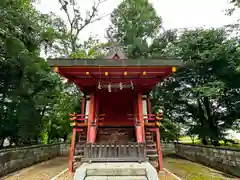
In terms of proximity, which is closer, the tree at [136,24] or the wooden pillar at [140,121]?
the wooden pillar at [140,121]

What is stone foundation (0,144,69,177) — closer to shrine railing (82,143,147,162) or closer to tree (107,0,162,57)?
shrine railing (82,143,147,162)

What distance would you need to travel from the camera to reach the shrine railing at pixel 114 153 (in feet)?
14.8

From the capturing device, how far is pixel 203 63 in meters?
8.81

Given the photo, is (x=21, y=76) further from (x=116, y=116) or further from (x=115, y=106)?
(x=116, y=116)

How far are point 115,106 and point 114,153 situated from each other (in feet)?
10.6

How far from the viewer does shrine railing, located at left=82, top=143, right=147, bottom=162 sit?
4523mm

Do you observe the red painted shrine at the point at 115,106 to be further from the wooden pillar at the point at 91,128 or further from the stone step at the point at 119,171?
the stone step at the point at 119,171

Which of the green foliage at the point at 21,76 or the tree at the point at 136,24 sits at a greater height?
the tree at the point at 136,24

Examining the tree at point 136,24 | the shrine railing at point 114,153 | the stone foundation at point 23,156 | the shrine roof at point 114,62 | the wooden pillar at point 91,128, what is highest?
the tree at point 136,24

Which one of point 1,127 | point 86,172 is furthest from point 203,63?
point 1,127

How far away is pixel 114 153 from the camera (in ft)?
15.1

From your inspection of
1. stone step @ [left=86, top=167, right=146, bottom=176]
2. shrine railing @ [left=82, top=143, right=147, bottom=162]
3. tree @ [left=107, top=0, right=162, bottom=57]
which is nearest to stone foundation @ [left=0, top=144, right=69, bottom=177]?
shrine railing @ [left=82, top=143, right=147, bottom=162]

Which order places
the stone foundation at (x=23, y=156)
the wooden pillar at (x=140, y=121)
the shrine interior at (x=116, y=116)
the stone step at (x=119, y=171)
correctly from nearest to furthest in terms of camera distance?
the stone step at (x=119, y=171) → the wooden pillar at (x=140, y=121) → the stone foundation at (x=23, y=156) → the shrine interior at (x=116, y=116)

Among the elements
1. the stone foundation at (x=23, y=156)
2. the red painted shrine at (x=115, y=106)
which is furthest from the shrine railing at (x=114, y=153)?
the stone foundation at (x=23, y=156)
